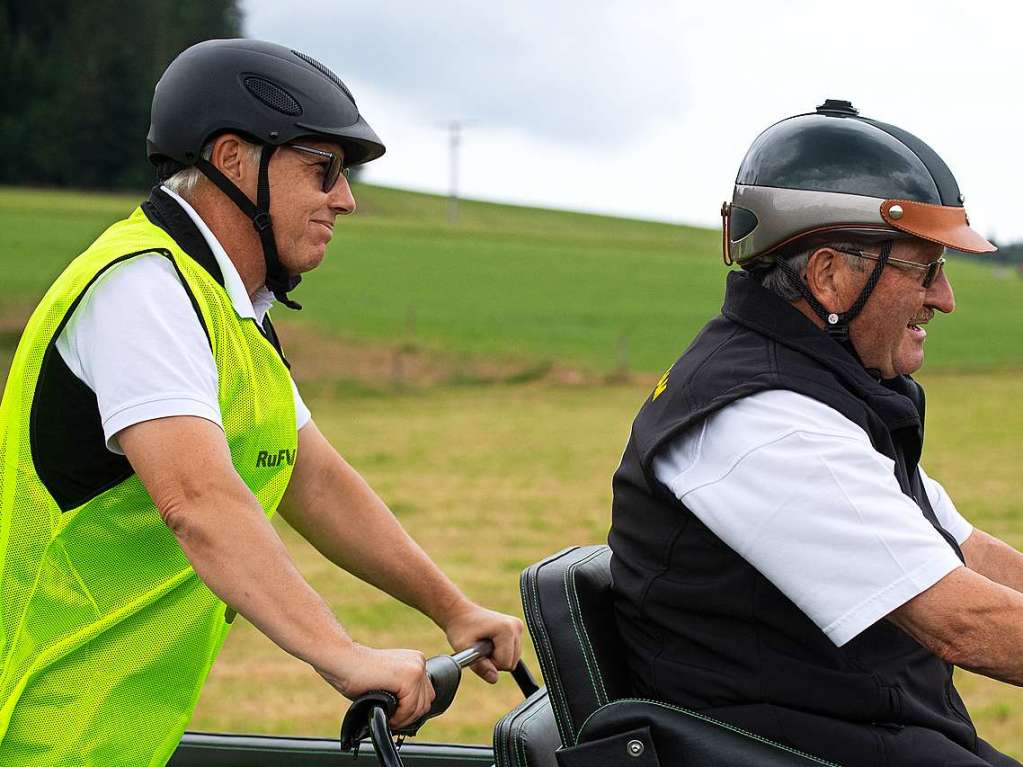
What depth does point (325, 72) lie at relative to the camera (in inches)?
107

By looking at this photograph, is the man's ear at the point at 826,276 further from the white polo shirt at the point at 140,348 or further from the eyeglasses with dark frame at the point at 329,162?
the white polo shirt at the point at 140,348

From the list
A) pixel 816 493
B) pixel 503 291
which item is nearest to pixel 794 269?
pixel 816 493

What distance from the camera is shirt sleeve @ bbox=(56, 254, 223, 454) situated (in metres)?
2.22

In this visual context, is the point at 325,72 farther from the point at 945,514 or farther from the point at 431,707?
the point at 945,514

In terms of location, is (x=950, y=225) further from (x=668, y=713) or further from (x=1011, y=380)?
(x=1011, y=380)

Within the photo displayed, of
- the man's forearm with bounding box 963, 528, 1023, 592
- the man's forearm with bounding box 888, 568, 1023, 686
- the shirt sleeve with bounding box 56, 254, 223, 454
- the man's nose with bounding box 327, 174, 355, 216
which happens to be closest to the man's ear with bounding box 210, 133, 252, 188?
the man's nose with bounding box 327, 174, 355, 216

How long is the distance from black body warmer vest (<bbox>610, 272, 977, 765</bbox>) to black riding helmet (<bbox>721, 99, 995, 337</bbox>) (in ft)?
0.46

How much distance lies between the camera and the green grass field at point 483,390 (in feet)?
24.9

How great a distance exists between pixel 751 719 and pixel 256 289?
1.28m

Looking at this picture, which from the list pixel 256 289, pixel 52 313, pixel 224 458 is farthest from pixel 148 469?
pixel 256 289

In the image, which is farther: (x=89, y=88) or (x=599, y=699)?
(x=89, y=88)

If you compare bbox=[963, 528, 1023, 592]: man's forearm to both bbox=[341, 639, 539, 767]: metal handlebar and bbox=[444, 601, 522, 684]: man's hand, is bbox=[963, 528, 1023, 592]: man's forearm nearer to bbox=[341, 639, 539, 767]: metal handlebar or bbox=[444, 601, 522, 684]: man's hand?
bbox=[444, 601, 522, 684]: man's hand

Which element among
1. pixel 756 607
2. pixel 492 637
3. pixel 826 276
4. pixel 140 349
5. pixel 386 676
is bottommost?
pixel 492 637

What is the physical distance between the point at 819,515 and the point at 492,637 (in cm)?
96
